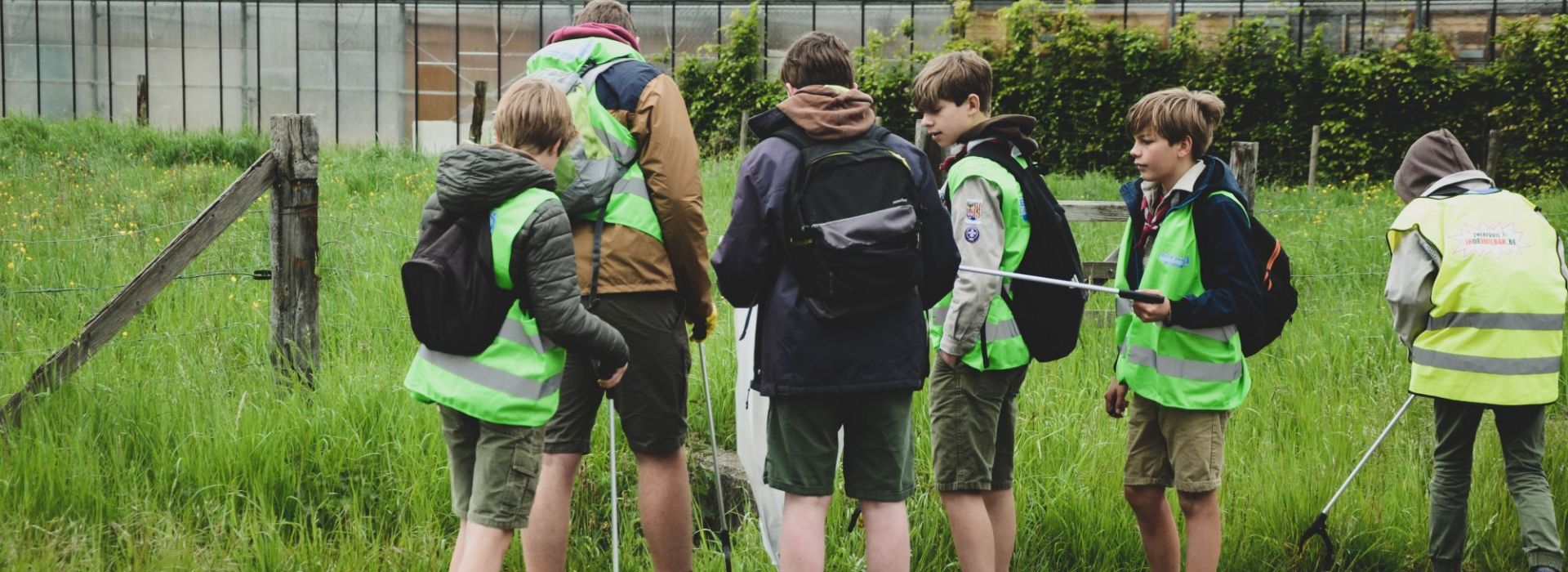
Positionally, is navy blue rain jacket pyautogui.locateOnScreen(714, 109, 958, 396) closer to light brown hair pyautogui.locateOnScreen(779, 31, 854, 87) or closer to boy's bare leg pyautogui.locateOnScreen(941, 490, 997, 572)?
light brown hair pyautogui.locateOnScreen(779, 31, 854, 87)

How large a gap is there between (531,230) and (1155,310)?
5.52 ft

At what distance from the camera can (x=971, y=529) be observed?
3594 millimetres

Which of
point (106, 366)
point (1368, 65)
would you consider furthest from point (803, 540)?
point (1368, 65)

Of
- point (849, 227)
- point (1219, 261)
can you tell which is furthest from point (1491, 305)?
point (849, 227)

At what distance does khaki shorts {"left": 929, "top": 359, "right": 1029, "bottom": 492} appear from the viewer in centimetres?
360

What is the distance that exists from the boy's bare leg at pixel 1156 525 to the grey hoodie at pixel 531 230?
69.2 inches

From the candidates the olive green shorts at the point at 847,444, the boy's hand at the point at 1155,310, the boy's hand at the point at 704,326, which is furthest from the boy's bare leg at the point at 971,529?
the boy's hand at the point at 704,326

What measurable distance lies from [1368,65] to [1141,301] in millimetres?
18233

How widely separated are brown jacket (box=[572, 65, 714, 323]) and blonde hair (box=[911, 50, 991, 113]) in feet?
2.25

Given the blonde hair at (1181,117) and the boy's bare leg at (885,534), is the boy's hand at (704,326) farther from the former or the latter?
the blonde hair at (1181,117)

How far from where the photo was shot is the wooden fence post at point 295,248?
5.08 metres

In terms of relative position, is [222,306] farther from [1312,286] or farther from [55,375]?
[1312,286]

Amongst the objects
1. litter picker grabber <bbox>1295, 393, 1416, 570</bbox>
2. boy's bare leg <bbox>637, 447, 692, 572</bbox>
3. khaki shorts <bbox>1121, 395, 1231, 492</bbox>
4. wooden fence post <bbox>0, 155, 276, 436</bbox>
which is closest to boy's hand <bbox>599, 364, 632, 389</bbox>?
boy's bare leg <bbox>637, 447, 692, 572</bbox>

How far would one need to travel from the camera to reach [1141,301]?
3521 millimetres
